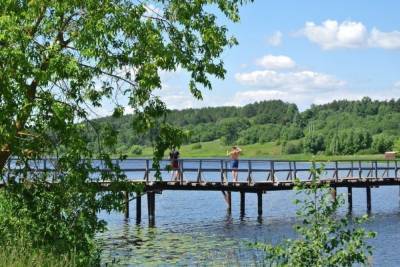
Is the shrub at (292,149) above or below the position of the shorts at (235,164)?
above

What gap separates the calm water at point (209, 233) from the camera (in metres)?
24.0

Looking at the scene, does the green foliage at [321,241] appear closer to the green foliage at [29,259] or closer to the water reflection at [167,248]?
the green foliage at [29,259]

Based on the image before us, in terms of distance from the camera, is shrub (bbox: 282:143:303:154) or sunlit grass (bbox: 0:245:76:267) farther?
shrub (bbox: 282:143:303:154)

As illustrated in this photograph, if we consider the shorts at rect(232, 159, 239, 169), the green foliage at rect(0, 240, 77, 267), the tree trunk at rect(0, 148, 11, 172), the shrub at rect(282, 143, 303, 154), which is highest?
the shrub at rect(282, 143, 303, 154)

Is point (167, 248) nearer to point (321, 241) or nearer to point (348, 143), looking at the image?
point (321, 241)

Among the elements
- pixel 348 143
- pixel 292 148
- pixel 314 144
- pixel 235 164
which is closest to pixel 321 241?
pixel 235 164

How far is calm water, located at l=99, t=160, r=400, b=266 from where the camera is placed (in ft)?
78.8

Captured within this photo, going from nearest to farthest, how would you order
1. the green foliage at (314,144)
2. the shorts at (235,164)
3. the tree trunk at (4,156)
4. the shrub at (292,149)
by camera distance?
the tree trunk at (4,156) → the shorts at (235,164) → the green foliage at (314,144) → the shrub at (292,149)

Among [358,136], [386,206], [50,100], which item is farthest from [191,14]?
[358,136]

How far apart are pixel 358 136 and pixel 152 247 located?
156 metres

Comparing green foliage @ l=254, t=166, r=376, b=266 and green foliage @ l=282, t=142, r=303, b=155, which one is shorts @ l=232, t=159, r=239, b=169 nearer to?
green foliage @ l=254, t=166, r=376, b=266

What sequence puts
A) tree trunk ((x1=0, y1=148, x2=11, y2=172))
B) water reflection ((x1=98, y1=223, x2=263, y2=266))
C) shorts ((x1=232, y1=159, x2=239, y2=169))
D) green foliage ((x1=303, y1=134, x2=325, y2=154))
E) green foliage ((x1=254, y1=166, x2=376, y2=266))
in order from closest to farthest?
green foliage ((x1=254, y1=166, x2=376, y2=266)), tree trunk ((x1=0, y1=148, x2=11, y2=172)), water reflection ((x1=98, y1=223, x2=263, y2=266)), shorts ((x1=232, y1=159, x2=239, y2=169)), green foliage ((x1=303, y1=134, x2=325, y2=154))

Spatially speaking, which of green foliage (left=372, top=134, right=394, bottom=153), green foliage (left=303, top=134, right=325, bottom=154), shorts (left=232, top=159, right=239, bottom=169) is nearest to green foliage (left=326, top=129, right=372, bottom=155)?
green foliage (left=303, top=134, right=325, bottom=154)

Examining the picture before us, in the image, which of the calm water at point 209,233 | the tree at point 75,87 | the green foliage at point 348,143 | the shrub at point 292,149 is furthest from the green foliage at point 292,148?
the tree at point 75,87
